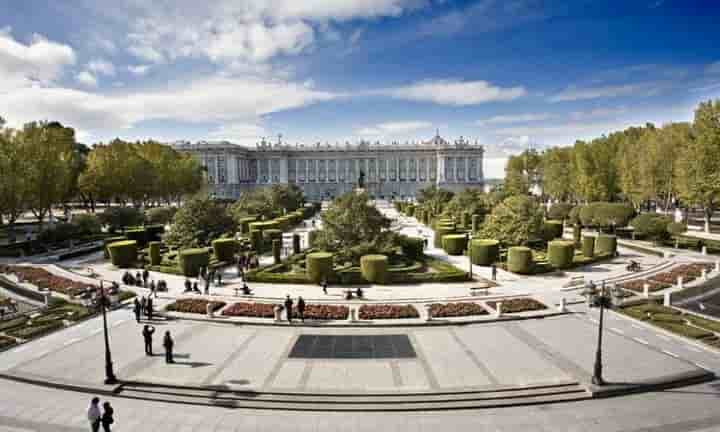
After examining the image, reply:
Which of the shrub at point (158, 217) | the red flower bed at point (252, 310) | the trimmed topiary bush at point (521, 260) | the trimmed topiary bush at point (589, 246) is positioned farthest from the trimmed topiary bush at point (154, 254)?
the trimmed topiary bush at point (589, 246)

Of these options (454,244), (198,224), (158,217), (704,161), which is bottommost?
(454,244)

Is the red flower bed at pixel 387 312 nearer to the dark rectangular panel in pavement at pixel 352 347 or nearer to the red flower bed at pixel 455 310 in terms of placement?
the red flower bed at pixel 455 310

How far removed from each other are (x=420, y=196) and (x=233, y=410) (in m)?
74.8

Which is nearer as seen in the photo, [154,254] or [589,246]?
[154,254]

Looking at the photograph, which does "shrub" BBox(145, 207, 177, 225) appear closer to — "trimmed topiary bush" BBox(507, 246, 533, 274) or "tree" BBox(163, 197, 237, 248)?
"tree" BBox(163, 197, 237, 248)

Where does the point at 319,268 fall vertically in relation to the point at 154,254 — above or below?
below

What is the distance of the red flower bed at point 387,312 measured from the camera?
805 inches

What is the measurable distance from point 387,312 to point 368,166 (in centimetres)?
13838

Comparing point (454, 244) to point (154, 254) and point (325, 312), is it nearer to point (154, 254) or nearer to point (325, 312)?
point (325, 312)

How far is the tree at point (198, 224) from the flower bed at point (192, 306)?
12.5 meters

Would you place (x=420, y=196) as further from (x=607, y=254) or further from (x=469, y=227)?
(x=607, y=254)

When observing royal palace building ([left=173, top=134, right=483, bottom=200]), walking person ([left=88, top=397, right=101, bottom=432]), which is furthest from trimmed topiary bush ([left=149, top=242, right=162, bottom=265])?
royal palace building ([left=173, top=134, right=483, bottom=200])

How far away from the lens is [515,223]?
116ft

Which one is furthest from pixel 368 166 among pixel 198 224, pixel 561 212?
pixel 198 224
